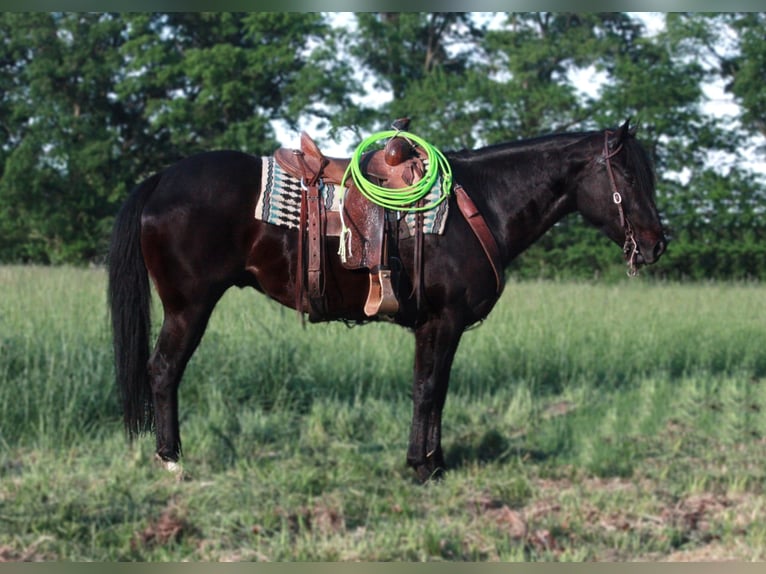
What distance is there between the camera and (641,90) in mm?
17359

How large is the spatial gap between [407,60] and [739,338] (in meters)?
9.70

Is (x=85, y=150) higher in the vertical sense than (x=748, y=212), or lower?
higher

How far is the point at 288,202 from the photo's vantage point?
3953mm

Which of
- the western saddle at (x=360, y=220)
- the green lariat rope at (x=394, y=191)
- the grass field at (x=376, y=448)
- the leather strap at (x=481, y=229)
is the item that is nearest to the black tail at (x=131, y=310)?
the grass field at (x=376, y=448)

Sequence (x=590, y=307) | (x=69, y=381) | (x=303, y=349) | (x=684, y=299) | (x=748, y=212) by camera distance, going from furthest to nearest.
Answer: (x=748, y=212)
(x=684, y=299)
(x=590, y=307)
(x=303, y=349)
(x=69, y=381)

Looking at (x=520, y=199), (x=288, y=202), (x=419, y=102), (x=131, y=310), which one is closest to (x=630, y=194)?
(x=520, y=199)

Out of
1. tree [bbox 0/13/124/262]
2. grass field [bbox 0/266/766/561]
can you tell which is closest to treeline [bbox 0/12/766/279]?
tree [bbox 0/13/124/262]

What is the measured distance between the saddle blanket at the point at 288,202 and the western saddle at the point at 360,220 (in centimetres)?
3

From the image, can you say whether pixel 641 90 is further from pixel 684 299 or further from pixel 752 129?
pixel 684 299

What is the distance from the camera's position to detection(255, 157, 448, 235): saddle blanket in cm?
393

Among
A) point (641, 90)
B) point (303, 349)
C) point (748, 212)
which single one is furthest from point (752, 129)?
point (303, 349)

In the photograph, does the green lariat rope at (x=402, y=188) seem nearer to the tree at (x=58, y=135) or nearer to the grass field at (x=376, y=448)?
the grass field at (x=376, y=448)

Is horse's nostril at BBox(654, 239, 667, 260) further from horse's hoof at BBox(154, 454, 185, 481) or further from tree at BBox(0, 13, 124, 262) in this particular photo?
tree at BBox(0, 13, 124, 262)

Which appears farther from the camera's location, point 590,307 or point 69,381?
point 590,307
